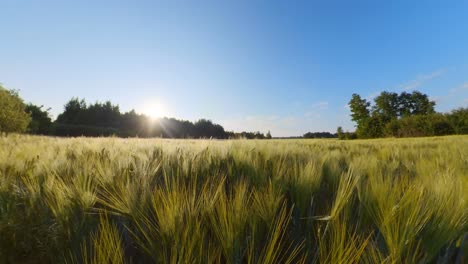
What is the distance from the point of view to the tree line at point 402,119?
126 feet

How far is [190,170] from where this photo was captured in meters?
1.75

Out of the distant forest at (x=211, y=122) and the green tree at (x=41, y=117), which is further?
the green tree at (x=41, y=117)

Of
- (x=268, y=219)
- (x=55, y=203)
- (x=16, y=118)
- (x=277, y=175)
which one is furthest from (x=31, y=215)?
(x=16, y=118)

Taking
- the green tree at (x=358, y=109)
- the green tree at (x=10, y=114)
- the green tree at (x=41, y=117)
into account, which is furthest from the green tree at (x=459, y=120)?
the green tree at (x=41, y=117)

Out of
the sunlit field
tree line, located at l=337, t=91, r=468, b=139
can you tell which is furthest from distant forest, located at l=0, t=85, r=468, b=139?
the sunlit field

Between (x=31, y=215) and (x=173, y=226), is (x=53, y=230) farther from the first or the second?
(x=173, y=226)

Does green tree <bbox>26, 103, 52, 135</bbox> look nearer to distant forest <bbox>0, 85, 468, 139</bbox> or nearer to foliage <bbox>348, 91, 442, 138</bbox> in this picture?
distant forest <bbox>0, 85, 468, 139</bbox>

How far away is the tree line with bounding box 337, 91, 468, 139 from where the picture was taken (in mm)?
38309

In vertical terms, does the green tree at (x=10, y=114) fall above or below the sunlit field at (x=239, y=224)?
above

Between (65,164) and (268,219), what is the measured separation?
170 centimetres

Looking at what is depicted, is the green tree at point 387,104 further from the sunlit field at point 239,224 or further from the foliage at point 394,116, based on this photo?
the sunlit field at point 239,224

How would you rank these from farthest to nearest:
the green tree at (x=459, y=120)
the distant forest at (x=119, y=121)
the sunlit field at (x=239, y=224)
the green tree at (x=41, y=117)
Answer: the distant forest at (x=119, y=121) < the green tree at (x=41, y=117) < the green tree at (x=459, y=120) < the sunlit field at (x=239, y=224)

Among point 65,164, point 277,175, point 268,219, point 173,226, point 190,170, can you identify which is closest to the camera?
point 173,226

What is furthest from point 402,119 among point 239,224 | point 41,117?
point 41,117
